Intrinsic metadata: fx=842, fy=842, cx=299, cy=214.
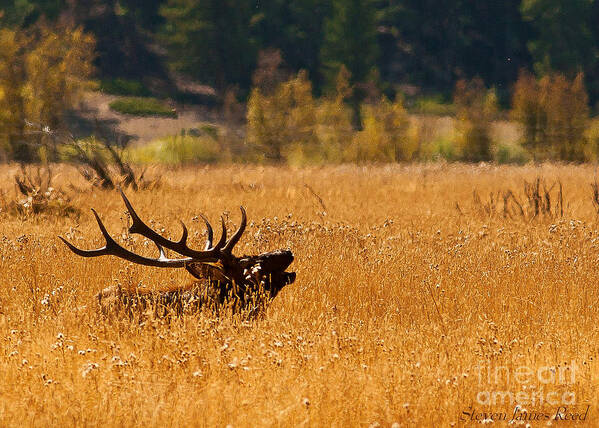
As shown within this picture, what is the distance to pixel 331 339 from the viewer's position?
5.03 metres

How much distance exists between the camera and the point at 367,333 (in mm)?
5301

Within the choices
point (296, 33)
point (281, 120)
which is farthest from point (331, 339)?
point (296, 33)

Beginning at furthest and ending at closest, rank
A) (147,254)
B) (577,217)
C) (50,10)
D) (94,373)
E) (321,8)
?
(321,8) → (50,10) → (577,217) → (147,254) → (94,373)

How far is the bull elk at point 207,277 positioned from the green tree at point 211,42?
50.5m

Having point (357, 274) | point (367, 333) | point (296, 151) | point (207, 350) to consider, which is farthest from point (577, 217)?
point (296, 151)

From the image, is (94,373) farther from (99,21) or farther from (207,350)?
(99,21)

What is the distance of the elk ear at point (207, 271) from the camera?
5410 mm

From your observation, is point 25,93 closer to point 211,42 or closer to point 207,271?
point 211,42

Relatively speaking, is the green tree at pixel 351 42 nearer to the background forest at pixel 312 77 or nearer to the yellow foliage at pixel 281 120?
the background forest at pixel 312 77

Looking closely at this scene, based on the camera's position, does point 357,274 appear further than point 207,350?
Yes

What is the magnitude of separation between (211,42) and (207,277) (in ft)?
169

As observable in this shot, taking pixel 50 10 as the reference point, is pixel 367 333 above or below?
below

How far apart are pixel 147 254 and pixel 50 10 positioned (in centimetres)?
5263

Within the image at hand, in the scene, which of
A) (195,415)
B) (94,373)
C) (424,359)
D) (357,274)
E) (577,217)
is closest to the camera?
(195,415)
